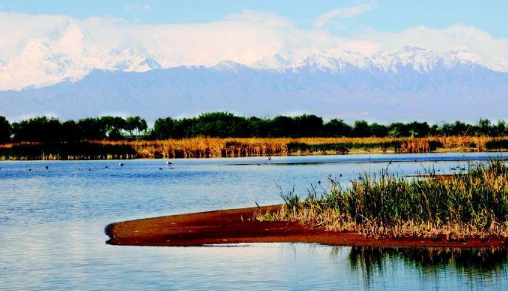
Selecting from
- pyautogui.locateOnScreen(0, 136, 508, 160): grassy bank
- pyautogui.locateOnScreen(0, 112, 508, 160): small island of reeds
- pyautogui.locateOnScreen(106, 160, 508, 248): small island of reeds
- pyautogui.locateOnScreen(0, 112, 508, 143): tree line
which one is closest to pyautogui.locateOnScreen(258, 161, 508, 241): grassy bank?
pyautogui.locateOnScreen(106, 160, 508, 248): small island of reeds

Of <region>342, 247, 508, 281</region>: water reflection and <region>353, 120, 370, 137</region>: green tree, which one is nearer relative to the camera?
<region>342, 247, 508, 281</region>: water reflection

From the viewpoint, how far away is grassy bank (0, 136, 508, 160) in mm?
94062

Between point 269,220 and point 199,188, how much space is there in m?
20.2

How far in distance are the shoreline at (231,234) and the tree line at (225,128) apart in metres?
97.3

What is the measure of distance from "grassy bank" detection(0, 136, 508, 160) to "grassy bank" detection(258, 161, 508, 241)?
68.0m

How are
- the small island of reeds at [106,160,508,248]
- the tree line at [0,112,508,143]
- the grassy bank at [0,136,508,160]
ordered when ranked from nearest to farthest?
1. the small island of reeds at [106,160,508,248]
2. the grassy bank at [0,136,508,160]
3. the tree line at [0,112,508,143]

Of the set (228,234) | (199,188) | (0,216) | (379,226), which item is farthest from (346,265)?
(199,188)

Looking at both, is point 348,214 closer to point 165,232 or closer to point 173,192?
point 165,232

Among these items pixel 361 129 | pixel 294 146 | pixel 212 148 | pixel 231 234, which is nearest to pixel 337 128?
pixel 361 129

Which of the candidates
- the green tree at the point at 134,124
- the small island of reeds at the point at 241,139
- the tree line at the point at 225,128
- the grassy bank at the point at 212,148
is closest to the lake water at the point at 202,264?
the small island of reeds at the point at 241,139

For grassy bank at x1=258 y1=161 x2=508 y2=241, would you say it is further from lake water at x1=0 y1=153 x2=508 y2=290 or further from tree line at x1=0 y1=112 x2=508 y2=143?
tree line at x1=0 y1=112 x2=508 y2=143

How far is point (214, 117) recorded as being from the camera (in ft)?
539

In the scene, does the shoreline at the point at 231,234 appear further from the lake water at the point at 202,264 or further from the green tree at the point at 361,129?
the green tree at the point at 361,129

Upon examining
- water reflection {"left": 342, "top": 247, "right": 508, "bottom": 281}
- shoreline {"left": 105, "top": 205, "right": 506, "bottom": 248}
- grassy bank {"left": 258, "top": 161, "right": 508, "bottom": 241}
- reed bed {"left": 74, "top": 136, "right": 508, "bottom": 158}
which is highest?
reed bed {"left": 74, "top": 136, "right": 508, "bottom": 158}
